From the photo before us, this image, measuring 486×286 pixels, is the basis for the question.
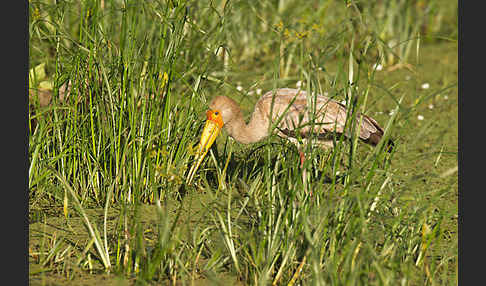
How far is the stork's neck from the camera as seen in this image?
4.97m

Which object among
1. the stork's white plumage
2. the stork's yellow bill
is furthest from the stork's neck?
the stork's yellow bill

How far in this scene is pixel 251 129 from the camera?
503 centimetres

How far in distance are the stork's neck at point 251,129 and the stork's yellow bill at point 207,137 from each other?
17cm

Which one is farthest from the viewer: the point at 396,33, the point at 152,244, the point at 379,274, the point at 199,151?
the point at 396,33

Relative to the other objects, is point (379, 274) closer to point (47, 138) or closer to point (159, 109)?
point (159, 109)

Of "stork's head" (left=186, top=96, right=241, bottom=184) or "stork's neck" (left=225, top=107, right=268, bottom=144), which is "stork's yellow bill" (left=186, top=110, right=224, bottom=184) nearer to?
"stork's head" (left=186, top=96, right=241, bottom=184)

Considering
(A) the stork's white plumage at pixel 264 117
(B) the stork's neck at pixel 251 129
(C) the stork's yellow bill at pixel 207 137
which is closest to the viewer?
(C) the stork's yellow bill at pixel 207 137

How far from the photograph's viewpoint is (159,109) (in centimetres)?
443

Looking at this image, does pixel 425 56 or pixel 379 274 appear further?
pixel 425 56


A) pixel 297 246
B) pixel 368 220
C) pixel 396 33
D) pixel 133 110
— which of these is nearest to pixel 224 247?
pixel 297 246

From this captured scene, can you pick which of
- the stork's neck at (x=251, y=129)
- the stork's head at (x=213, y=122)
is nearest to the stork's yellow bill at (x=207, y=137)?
the stork's head at (x=213, y=122)

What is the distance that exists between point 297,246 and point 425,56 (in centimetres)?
573

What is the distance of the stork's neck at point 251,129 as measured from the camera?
4973mm

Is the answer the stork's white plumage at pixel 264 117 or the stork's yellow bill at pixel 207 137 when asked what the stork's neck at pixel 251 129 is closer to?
the stork's white plumage at pixel 264 117
